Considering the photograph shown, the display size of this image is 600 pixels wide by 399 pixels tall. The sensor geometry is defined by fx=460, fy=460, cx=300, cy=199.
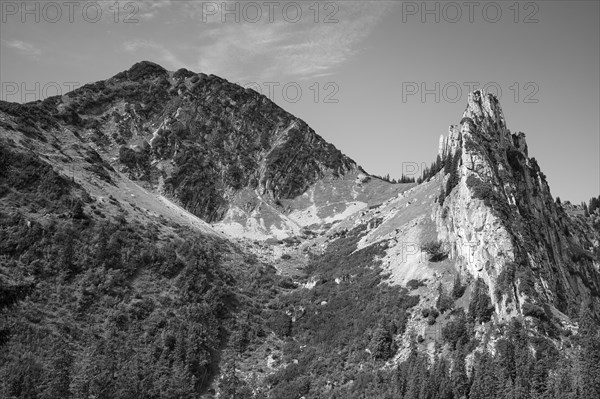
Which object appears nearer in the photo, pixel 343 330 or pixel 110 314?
pixel 110 314

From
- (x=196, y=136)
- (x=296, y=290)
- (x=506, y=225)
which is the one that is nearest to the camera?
(x=506, y=225)

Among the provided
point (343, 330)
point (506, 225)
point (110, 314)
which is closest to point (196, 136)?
point (110, 314)

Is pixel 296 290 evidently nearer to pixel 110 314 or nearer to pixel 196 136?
pixel 110 314

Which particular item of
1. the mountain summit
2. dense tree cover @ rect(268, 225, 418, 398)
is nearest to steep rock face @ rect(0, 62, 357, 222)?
the mountain summit

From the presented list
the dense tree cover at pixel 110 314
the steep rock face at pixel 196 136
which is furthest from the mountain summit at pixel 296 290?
the steep rock face at pixel 196 136

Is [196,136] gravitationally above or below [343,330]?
above

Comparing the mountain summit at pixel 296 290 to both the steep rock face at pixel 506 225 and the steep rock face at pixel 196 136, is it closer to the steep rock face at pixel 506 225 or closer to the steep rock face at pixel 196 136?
the steep rock face at pixel 506 225

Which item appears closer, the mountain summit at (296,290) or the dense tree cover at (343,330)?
the mountain summit at (296,290)

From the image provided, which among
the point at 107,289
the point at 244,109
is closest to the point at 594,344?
the point at 107,289
